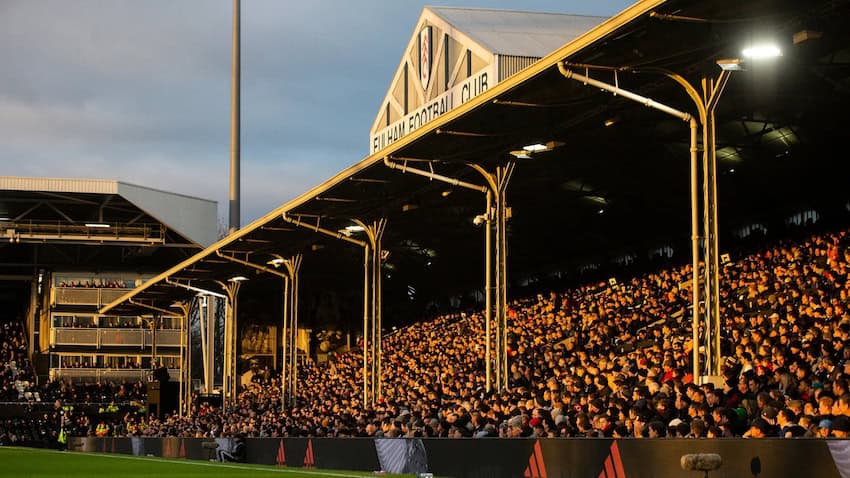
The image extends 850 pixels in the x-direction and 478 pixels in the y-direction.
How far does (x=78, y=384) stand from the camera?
2931 inches

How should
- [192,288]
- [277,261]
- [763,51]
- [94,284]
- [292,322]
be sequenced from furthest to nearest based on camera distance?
[94,284]
[192,288]
[277,261]
[292,322]
[763,51]

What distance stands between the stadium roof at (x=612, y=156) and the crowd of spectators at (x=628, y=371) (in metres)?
2.12

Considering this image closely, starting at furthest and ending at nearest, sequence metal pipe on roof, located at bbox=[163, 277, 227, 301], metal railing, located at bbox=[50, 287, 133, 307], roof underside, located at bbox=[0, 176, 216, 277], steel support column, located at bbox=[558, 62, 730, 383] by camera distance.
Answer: metal railing, located at bbox=[50, 287, 133, 307] < roof underside, located at bbox=[0, 176, 216, 277] < metal pipe on roof, located at bbox=[163, 277, 227, 301] < steel support column, located at bbox=[558, 62, 730, 383]

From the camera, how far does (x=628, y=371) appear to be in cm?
2630

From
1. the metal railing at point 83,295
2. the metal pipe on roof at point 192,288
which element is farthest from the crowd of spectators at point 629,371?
the metal railing at point 83,295

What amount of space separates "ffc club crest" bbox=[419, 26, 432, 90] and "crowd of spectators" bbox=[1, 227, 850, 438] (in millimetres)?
19010

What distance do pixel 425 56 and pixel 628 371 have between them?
44.6 meters

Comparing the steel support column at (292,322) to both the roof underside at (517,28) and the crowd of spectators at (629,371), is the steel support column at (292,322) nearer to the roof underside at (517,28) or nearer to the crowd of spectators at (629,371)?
the crowd of spectators at (629,371)

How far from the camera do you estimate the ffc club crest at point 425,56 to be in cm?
6800

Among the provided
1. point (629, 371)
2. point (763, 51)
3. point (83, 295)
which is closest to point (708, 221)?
point (763, 51)

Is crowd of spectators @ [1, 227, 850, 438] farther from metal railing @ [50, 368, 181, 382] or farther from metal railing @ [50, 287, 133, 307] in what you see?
metal railing @ [50, 287, 133, 307]

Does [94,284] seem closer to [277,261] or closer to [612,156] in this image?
[277,261]

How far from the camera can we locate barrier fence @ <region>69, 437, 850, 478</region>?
40.0ft

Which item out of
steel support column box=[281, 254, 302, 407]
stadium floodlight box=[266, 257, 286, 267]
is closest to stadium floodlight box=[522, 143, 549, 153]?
steel support column box=[281, 254, 302, 407]
